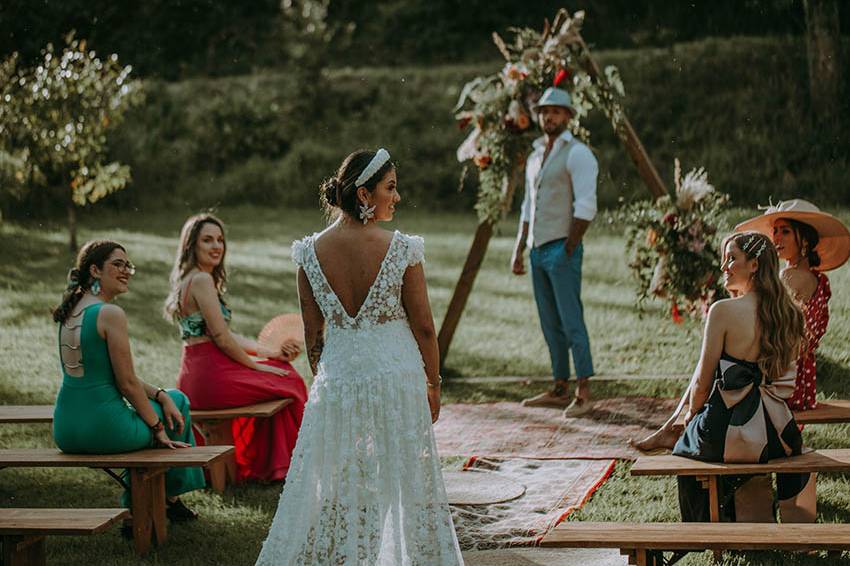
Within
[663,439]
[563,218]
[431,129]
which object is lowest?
[663,439]

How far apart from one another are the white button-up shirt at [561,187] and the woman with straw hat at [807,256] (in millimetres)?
1583

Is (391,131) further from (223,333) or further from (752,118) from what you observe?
(223,333)

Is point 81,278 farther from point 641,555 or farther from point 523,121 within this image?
point 523,121

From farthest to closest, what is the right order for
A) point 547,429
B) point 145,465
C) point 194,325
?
point 547,429 → point 194,325 → point 145,465

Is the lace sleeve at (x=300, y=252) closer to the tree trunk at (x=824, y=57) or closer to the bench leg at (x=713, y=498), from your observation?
the bench leg at (x=713, y=498)

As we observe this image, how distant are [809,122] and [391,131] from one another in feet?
29.9

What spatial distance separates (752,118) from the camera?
2005 cm

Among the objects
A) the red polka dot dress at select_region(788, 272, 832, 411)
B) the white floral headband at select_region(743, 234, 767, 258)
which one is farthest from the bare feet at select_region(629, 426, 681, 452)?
the white floral headband at select_region(743, 234, 767, 258)

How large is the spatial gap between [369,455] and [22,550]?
5.10 ft

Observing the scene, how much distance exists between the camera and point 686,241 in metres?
8.00

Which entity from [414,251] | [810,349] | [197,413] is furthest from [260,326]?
[414,251]

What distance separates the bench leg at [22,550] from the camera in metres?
4.46

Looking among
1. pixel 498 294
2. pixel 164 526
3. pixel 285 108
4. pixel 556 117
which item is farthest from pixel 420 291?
pixel 285 108

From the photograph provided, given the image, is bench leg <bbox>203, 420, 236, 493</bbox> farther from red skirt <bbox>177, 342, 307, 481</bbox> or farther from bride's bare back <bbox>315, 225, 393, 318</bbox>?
bride's bare back <bbox>315, 225, 393, 318</bbox>
